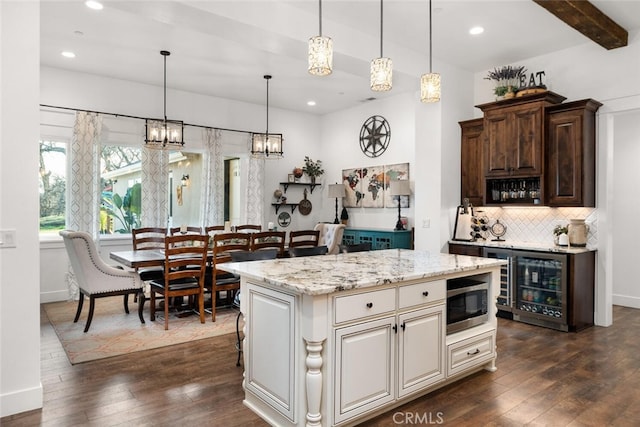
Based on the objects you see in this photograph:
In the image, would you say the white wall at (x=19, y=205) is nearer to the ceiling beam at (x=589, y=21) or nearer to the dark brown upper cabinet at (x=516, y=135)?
the ceiling beam at (x=589, y=21)

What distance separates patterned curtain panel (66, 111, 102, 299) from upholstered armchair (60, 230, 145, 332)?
60.3 inches

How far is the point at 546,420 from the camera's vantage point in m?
2.56

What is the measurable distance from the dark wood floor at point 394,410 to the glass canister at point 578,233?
44.0 inches

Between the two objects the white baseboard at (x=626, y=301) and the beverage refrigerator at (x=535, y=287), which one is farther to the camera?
the white baseboard at (x=626, y=301)

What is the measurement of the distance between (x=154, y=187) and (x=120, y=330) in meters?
2.60

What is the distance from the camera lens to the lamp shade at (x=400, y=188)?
6.45 m

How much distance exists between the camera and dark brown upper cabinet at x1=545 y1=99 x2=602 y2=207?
4484 millimetres

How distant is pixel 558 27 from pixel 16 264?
5232 millimetres

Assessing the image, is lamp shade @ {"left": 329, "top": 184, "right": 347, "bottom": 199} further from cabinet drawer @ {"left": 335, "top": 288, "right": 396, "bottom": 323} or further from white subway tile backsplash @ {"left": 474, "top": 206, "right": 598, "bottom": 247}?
cabinet drawer @ {"left": 335, "top": 288, "right": 396, "bottom": 323}

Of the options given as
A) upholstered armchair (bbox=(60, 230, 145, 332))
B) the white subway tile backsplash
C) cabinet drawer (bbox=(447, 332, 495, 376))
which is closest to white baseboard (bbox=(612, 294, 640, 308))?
the white subway tile backsplash

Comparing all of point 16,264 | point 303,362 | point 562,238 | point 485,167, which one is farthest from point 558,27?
point 16,264

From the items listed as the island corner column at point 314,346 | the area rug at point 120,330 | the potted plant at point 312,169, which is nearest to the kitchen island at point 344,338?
the island corner column at point 314,346

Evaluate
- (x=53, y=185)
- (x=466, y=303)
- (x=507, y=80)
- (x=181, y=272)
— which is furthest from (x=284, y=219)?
(x=466, y=303)

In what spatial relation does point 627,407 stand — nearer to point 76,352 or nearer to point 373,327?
point 373,327
